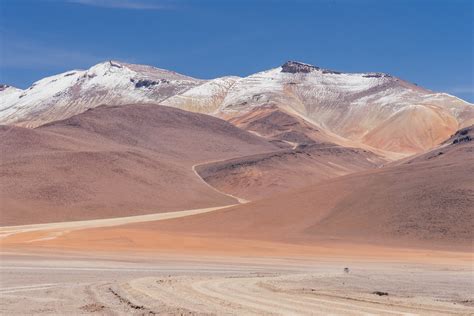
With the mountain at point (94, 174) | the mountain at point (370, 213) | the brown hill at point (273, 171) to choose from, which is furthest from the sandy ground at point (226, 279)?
the brown hill at point (273, 171)

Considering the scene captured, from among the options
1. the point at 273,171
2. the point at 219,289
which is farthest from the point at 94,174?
the point at 219,289

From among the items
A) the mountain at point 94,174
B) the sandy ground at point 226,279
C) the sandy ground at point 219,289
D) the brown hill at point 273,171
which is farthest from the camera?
the brown hill at point 273,171

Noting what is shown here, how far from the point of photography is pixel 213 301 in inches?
840

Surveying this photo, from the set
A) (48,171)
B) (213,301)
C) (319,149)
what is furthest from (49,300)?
(319,149)

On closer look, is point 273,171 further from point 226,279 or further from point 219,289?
point 219,289

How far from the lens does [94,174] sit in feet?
405

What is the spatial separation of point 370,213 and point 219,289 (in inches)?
1814

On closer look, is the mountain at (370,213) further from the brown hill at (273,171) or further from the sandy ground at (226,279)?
the brown hill at (273,171)

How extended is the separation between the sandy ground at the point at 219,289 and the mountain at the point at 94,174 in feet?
196

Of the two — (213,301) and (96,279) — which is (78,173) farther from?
(213,301)

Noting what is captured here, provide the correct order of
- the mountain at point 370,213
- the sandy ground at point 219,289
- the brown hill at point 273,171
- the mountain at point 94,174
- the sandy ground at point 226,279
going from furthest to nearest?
the brown hill at point 273,171, the mountain at point 94,174, the mountain at point 370,213, the sandy ground at point 226,279, the sandy ground at point 219,289

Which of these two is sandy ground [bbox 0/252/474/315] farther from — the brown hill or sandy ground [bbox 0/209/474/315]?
the brown hill

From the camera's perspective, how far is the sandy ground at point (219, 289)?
2017 centimetres

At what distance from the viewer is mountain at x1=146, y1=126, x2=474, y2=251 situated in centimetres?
6259
